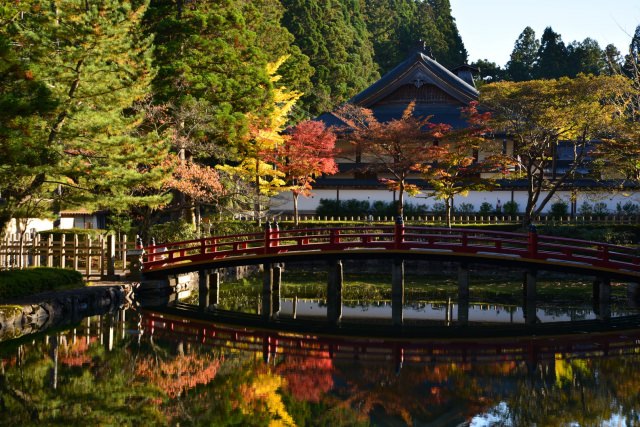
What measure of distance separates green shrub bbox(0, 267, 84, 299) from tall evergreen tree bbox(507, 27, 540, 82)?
239 ft

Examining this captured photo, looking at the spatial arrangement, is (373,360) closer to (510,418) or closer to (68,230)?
(510,418)

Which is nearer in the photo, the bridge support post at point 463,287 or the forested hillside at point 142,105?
the forested hillside at point 142,105

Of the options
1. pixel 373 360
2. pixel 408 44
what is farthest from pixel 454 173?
pixel 408 44

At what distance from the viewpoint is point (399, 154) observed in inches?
1585

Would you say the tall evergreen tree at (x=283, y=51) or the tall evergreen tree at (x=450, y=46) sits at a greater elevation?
the tall evergreen tree at (x=450, y=46)

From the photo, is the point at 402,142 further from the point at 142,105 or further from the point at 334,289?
the point at 334,289

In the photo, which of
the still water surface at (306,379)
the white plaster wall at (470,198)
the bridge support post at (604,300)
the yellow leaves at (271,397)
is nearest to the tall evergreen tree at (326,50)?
the white plaster wall at (470,198)

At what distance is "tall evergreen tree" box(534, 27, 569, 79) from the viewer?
275 feet

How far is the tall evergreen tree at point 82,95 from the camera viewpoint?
69.6 ft

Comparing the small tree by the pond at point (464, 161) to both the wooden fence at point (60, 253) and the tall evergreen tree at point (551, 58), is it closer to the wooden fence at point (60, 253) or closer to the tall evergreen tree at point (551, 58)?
the wooden fence at point (60, 253)

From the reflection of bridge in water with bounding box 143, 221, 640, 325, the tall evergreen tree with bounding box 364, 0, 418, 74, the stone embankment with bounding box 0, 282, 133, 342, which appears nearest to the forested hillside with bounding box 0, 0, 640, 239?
the stone embankment with bounding box 0, 282, 133, 342

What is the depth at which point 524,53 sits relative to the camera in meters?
94.9

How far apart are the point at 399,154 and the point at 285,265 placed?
7.72 meters

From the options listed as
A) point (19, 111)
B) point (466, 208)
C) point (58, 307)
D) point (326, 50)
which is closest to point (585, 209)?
point (466, 208)
